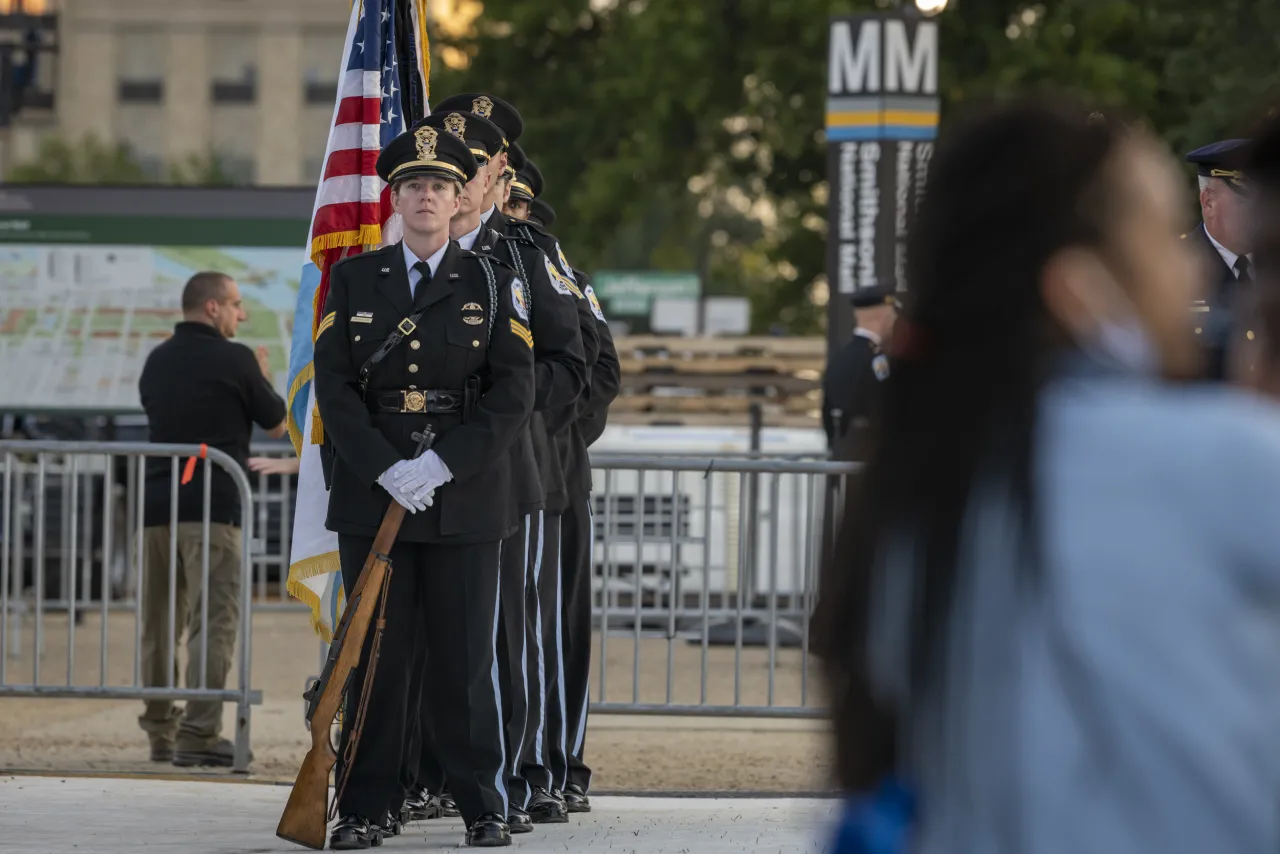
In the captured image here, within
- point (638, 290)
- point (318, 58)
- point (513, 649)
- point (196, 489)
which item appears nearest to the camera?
point (513, 649)

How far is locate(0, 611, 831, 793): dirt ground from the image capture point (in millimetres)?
8727

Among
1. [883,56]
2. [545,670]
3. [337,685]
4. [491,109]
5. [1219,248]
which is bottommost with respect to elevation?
[545,670]

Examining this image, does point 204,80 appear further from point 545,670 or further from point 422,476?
point 422,476

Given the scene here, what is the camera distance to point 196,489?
907cm

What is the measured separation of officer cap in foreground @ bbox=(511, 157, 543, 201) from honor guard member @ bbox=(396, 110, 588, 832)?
0.74m

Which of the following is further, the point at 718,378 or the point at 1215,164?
the point at 718,378

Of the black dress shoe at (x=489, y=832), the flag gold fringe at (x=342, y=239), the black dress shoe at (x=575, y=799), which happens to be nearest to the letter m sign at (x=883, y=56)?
the flag gold fringe at (x=342, y=239)

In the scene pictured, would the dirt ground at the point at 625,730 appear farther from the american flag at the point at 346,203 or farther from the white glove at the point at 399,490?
the white glove at the point at 399,490

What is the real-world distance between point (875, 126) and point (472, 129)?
742 cm

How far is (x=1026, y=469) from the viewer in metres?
1.77

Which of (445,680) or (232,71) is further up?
(232,71)

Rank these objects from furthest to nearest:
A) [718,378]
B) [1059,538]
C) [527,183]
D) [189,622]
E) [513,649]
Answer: [718,378] < [189,622] < [527,183] < [513,649] < [1059,538]

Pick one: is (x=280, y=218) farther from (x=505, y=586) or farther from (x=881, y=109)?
(x=505, y=586)

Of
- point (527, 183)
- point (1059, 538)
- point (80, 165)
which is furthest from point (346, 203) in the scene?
point (80, 165)
